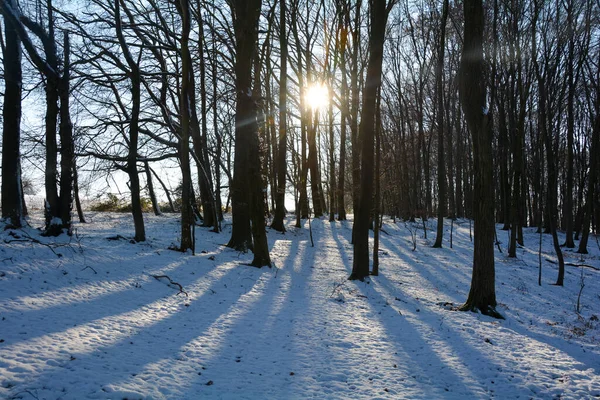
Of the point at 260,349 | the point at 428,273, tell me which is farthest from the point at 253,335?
the point at 428,273

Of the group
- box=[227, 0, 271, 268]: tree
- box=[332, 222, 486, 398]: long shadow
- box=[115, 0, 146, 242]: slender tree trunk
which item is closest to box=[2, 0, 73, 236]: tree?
box=[115, 0, 146, 242]: slender tree trunk

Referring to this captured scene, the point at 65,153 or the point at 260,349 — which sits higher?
the point at 65,153

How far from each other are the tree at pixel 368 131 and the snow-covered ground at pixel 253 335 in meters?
0.99

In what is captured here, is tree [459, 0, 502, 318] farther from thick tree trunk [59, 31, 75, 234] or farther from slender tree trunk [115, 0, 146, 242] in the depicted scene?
thick tree trunk [59, 31, 75, 234]

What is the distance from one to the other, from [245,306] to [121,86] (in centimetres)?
1110

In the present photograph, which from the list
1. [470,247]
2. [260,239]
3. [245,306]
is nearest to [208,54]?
[260,239]

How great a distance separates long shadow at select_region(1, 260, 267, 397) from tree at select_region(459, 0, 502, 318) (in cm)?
505

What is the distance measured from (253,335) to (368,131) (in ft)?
19.4

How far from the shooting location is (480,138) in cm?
709

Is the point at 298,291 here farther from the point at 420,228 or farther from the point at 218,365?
the point at 420,228

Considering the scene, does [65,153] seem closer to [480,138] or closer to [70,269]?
[70,269]

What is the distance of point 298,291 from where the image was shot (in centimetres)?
827

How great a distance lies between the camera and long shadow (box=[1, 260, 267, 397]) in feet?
11.0

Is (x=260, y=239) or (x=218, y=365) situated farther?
(x=260, y=239)
